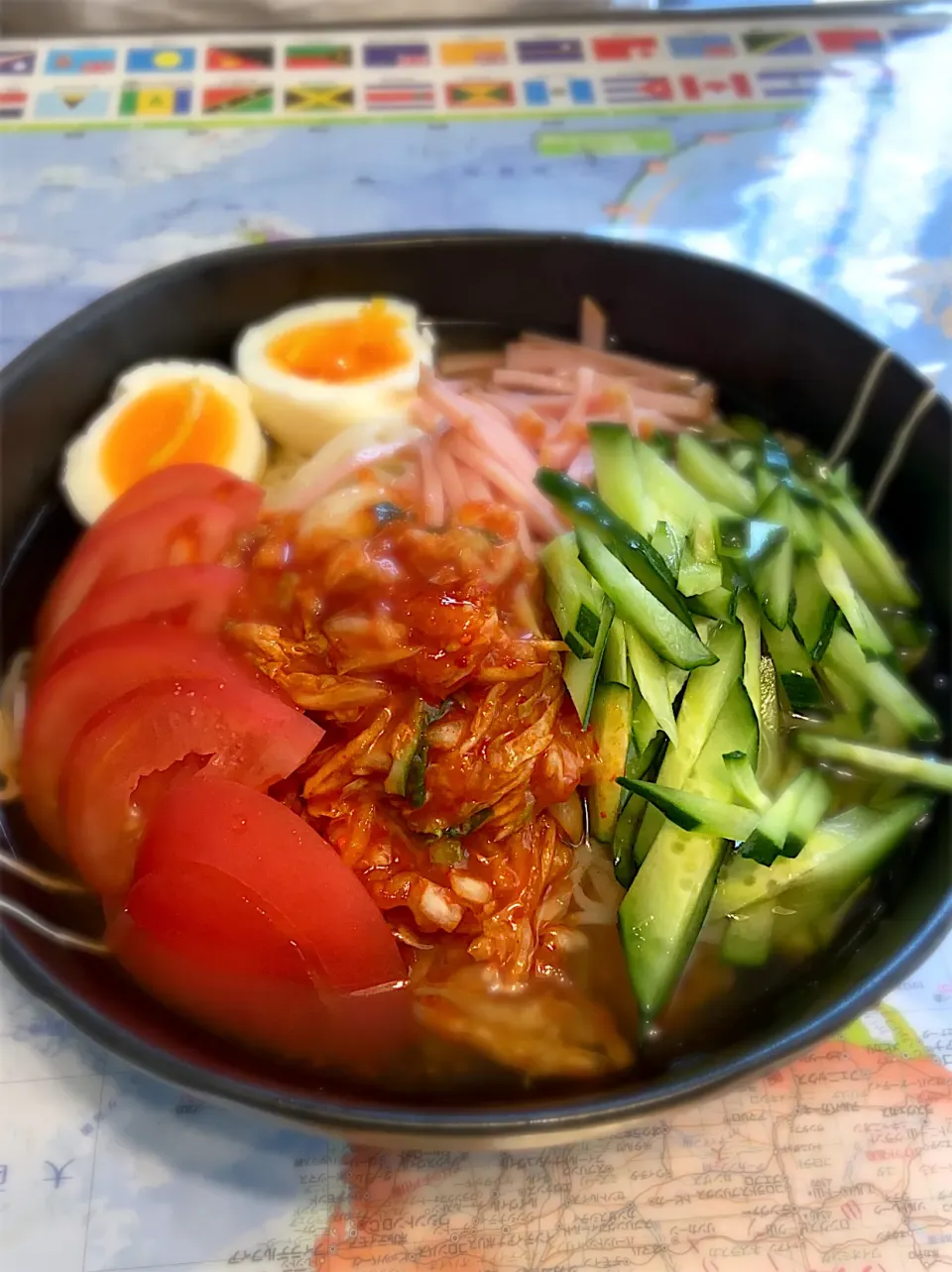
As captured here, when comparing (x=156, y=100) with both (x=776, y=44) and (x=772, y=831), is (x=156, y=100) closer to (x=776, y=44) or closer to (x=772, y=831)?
(x=776, y=44)

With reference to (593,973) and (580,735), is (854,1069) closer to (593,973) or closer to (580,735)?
(593,973)

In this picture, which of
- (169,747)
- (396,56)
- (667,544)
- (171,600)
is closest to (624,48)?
(396,56)

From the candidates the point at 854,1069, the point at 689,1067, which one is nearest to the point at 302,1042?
the point at 689,1067

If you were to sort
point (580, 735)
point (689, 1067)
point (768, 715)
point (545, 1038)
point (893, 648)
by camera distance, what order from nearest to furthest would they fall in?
point (689, 1067) < point (545, 1038) < point (580, 735) < point (768, 715) < point (893, 648)

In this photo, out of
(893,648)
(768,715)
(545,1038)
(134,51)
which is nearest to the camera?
(545,1038)

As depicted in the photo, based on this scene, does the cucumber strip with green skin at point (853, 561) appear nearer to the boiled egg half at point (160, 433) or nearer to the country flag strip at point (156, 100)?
the boiled egg half at point (160, 433)

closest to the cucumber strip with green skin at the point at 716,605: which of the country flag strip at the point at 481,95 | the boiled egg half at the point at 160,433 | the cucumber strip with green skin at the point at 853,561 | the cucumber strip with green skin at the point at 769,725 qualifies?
the cucumber strip with green skin at the point at 769,725

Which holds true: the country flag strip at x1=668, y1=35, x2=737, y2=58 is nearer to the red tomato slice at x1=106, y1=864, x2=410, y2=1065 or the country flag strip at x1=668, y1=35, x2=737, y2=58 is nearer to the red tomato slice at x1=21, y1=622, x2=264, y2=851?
the red tomato slice at x1=21, y1=622, x2=264, y2=851
